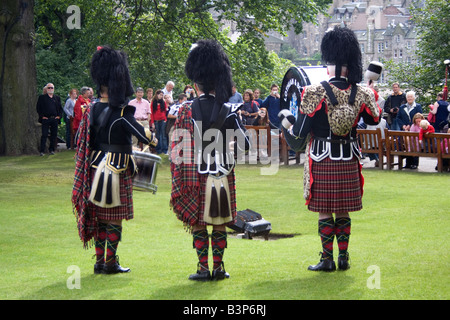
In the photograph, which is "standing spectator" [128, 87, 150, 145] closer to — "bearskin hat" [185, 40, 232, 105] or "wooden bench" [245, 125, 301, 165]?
"wooden bench" [245, 125, 301, 165]

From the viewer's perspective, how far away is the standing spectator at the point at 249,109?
2095cm

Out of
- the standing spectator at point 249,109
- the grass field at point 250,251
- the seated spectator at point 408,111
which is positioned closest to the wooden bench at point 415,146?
the seated spectator at point 408,111

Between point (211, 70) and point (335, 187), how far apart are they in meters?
1.54

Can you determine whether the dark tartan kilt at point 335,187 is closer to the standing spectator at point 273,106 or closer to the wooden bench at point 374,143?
the wooden bench at point 374,143

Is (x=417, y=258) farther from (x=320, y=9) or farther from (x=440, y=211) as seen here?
(x=320, y=9)

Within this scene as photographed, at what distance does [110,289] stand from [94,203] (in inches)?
35.5

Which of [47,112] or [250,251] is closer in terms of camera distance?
[250,251]

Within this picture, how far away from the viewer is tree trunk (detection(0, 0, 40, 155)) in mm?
20344

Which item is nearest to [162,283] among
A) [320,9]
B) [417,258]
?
[417,258]

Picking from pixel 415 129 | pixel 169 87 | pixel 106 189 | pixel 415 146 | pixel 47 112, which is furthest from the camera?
pixel 169 87

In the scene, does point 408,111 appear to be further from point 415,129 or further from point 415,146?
point 415,146

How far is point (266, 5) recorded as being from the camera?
24719 mm

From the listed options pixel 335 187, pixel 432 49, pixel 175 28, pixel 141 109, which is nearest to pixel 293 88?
pixel 335 187

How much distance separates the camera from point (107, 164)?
725cm
